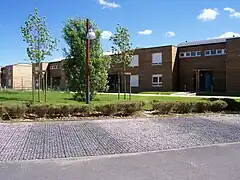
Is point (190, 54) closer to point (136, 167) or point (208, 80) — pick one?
point (208, 80)

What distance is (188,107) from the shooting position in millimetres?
13805

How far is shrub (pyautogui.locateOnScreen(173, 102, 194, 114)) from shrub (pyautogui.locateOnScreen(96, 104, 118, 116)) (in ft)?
8.68

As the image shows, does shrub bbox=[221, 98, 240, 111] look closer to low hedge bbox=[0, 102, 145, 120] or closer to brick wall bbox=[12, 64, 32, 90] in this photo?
low hedge bbox=[0, 102, 145, 120]

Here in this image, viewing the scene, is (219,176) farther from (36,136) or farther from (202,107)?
(202,107)

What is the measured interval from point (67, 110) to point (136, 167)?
6.69 m

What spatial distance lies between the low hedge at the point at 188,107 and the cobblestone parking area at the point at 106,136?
70.5 inches

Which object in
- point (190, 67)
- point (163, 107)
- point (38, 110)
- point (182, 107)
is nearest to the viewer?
point (38, 110)

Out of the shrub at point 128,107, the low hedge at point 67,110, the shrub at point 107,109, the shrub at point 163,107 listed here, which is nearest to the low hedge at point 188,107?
the shrub at point 163,107

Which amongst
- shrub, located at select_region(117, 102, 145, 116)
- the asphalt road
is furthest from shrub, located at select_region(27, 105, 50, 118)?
the asphalt road

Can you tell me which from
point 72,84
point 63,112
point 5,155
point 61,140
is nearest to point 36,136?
point 61,140

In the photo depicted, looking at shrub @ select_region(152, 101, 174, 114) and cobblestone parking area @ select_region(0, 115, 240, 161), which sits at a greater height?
shrub @ select_region(152, 101, 174, 114)

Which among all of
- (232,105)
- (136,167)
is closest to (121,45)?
(232,105)

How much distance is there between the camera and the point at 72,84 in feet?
61.0

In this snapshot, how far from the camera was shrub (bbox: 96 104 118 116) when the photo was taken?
41.2 ft
